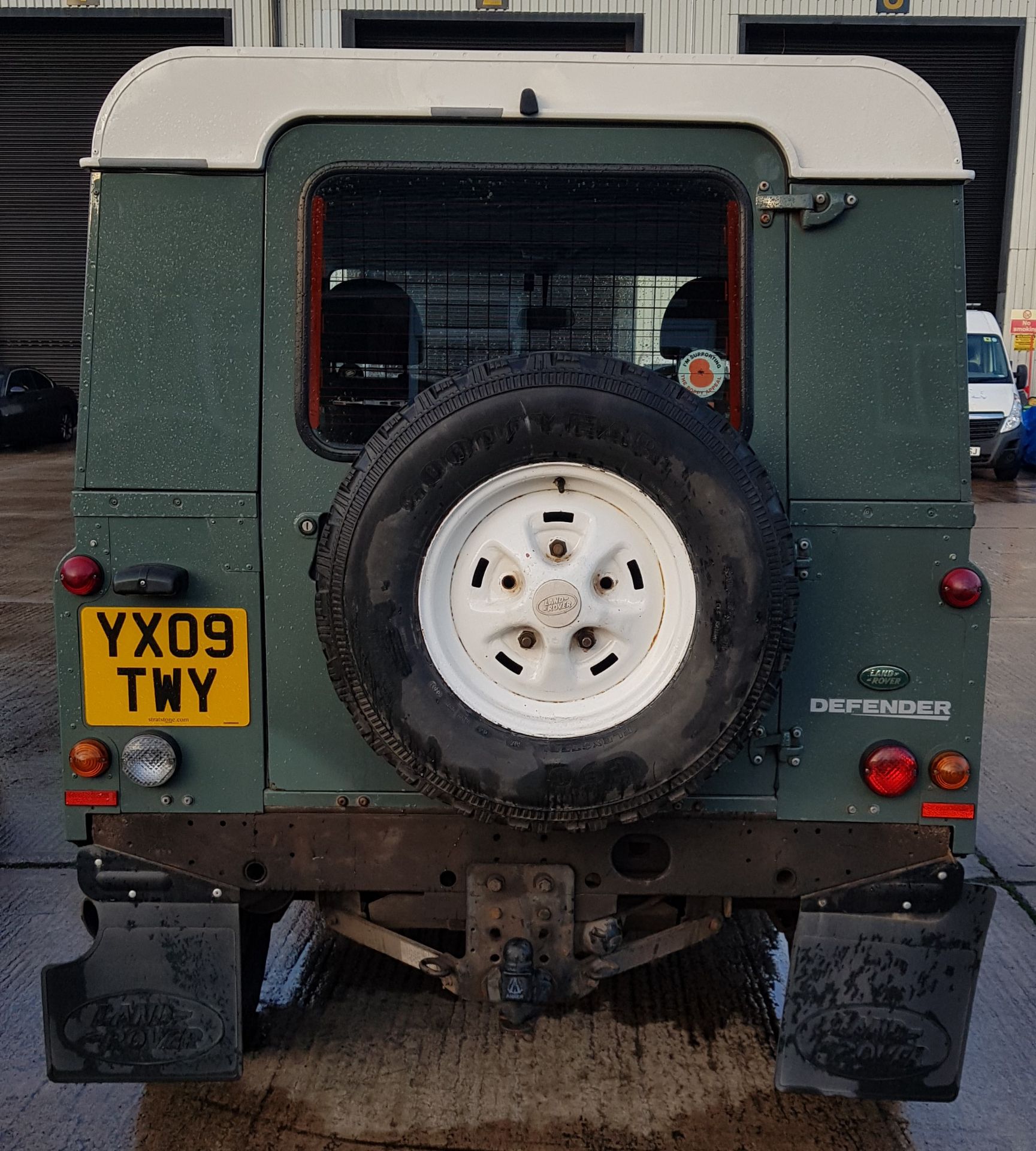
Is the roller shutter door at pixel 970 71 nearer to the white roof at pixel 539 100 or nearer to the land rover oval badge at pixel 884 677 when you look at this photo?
the white roof at pixel 539 100

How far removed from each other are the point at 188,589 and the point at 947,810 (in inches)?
79.1

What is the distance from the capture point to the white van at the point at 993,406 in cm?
1695

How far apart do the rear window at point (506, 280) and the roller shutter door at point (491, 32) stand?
17.1 meters

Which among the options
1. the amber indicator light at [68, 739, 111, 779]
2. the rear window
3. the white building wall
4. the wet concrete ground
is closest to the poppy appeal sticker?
the rear window

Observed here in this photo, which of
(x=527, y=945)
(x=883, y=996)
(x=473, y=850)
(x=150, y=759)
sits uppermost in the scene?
(x=150, y=759)

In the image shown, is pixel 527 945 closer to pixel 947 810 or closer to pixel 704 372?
pixel 947 810

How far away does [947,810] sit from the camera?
9.64 feet

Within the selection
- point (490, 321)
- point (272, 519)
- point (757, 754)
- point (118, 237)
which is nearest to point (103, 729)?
point (272, 519)

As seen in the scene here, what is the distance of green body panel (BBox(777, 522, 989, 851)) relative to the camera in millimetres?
2877

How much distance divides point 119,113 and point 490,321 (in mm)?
1023

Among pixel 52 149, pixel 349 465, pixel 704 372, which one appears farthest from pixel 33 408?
pixel 704 372

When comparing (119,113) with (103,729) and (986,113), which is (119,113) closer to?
(103,729)

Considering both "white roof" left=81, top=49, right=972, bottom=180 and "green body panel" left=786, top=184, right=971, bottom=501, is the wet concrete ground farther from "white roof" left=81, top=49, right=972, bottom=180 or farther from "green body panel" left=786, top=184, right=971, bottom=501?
"white roof" left=81, top=49, right=972, bottom=180

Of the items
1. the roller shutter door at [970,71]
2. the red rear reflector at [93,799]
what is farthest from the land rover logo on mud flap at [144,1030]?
the roller shutter door at [970,71]
